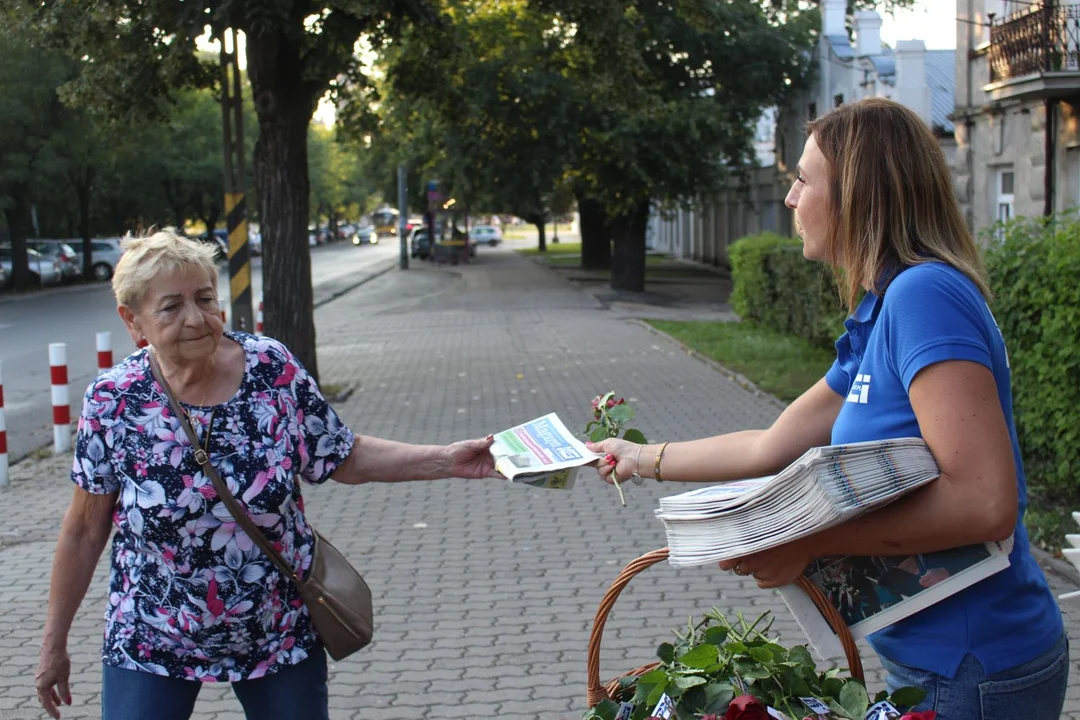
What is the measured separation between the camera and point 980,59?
19.0m

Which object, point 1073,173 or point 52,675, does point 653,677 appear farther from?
point 1073,173

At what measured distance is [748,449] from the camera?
7.99 ft

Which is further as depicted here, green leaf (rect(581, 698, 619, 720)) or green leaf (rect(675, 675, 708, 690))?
green leaf (rect(581, 698, 619, 720))

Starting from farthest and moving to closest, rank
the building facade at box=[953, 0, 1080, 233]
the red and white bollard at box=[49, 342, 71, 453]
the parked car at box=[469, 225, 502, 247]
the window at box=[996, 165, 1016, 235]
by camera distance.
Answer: the parked car at box=[469, 225, 502, 247] → the window at box=[996, 165, 1016, 235] → the building facade at box=[953, 0, 1080, 233] → the red and white bollard at box=[49, 342, 71, 453]

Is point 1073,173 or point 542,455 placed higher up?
point 1073,173

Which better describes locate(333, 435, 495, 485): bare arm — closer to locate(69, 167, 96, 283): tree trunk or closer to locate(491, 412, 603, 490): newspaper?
locate(491, 412, 603, 490): newspaper

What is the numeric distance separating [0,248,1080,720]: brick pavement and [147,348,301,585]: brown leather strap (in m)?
2.00

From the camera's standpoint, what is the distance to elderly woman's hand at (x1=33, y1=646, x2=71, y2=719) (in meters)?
2.95

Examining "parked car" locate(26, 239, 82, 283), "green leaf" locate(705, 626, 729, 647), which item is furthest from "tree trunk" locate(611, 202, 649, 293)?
"green leaf" locate(705, 626, 729, 647)

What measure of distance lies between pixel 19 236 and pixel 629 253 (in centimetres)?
1956

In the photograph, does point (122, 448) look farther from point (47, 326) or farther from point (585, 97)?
point (585, 97)

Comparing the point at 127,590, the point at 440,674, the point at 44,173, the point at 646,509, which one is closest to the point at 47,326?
the point at 44,173

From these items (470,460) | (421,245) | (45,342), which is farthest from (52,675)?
(421,245)

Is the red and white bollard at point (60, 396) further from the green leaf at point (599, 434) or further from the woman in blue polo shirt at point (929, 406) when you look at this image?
the woman in blue polo shirt at point (929, 406)
